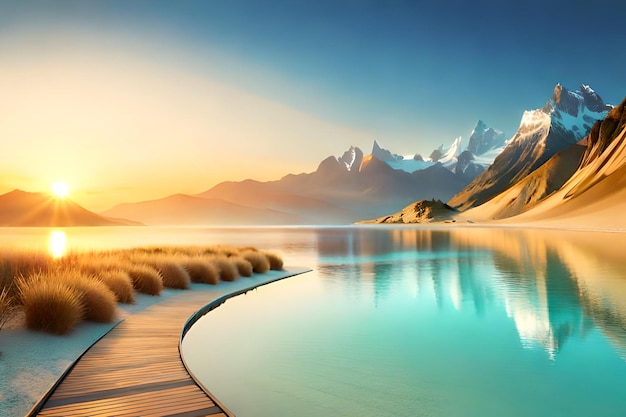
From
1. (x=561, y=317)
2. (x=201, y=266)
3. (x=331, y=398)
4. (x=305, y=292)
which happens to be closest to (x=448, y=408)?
(x=331, y=398)

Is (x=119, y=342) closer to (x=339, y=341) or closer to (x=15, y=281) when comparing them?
(x=15, y=281)

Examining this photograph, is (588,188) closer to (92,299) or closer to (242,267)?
(242,267)

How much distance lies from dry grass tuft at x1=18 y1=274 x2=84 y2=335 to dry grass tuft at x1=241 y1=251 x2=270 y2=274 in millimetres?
15733

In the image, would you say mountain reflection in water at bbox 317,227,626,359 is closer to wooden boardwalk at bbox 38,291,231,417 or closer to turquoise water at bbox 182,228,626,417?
turquoise water at bbox 182,228,626,417

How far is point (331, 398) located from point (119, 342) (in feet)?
15.6

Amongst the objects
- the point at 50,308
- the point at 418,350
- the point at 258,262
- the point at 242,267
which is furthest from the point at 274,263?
the point at 50,308

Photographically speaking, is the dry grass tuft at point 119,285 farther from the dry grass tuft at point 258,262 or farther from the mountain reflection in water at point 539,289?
the dry grass tuft at point 258,262

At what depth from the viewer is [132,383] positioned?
7.44m

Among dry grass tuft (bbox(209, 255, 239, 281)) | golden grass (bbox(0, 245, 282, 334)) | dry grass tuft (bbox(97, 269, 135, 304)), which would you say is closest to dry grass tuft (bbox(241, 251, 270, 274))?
golden grass (bbox(0, 245, 282, 334))

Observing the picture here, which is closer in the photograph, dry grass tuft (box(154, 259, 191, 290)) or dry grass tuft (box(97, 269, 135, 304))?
dry grass tuft (box(97, 269, 135, 304))

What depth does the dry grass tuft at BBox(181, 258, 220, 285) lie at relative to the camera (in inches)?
822

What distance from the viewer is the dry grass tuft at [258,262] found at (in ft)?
85.7

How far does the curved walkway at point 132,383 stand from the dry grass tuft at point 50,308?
2.89 ft

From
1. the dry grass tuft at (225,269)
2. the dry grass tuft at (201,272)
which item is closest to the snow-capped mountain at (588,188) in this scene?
the dry grass tuft at (225,269)
